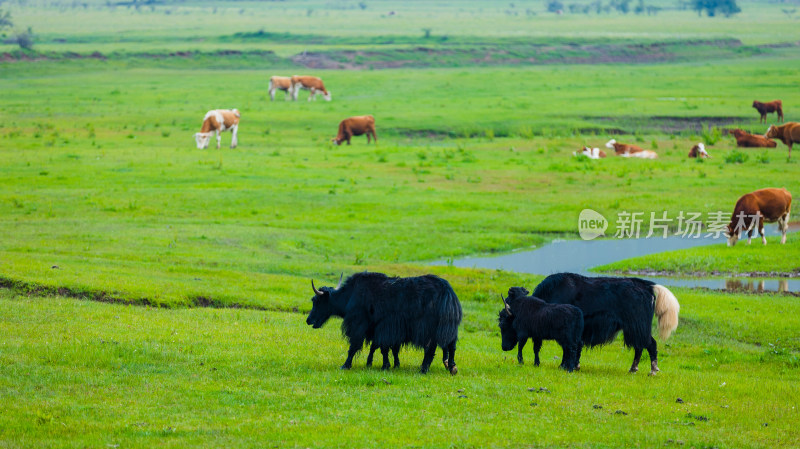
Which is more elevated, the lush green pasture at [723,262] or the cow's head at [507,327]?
the cow's head at [507,327]

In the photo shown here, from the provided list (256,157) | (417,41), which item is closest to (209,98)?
(256,157)

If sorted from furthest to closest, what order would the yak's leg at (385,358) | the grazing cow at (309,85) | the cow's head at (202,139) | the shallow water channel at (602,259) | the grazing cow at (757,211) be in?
the grazing cow at (309,85)
the cow's head at (202,139)
the grazing cow at (757,211)
the shallow water channel at (602,259)
the yak's leg at (385,358)

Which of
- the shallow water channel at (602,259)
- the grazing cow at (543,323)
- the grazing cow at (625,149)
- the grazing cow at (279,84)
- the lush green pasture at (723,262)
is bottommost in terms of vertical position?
the shallow water channel at (602,259)

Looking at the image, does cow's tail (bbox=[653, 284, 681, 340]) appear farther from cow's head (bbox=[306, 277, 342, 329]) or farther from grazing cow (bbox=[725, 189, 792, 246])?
grazing cow (bbox=[725, 189, 792, 246])

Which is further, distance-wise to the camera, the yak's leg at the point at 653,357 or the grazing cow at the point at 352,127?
the grazing cow at the point at 352,127

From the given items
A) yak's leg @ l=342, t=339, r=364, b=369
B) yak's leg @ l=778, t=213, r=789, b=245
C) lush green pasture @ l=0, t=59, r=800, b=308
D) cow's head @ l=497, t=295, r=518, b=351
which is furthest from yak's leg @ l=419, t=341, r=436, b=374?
yak's leg @ l=778, t=213, r=789, b=245

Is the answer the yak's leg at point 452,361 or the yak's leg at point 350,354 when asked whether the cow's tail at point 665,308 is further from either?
the yak's leg at point 350,354

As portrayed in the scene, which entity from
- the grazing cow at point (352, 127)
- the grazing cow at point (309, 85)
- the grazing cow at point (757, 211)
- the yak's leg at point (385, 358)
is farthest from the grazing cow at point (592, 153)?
the yak's leg at point (385, 358)

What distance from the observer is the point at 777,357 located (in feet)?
50.5

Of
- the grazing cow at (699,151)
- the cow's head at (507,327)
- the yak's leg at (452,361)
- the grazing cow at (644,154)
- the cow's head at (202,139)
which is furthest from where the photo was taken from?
the cow's head at (202,139)

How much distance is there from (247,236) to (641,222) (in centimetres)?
1322

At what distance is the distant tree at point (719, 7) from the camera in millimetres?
159125

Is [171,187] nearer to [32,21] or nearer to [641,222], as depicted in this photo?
[641,222]

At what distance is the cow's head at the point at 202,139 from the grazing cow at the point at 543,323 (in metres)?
33.4
